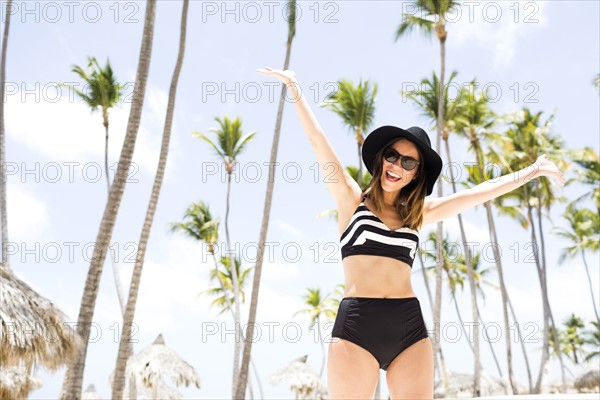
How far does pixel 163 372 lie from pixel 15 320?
16.5 m

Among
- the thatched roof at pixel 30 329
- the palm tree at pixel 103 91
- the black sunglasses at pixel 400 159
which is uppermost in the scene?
the palm tree at pixel 103 91

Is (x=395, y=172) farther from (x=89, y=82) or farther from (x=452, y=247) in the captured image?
(x=452, y=247)

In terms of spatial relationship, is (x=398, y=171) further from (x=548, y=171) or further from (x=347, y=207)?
(x=548, y=171)

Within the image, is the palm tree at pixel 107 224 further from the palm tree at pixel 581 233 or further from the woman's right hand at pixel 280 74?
the palm tree at pixel 581 233

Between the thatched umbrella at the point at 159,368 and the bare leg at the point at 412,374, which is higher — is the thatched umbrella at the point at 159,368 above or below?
below

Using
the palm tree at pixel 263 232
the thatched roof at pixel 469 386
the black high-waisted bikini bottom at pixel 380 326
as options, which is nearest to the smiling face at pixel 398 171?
the black high-waisted bikini bottom at pixel 380 326

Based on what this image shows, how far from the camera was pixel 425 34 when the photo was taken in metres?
26.9

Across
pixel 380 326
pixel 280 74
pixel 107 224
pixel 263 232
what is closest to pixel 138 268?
pixel 107 224

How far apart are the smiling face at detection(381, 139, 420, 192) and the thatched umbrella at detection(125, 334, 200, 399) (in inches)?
946

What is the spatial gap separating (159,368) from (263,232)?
8.80 m

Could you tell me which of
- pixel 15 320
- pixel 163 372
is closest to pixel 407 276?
pixel 15 320

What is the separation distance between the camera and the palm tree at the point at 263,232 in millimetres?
19266

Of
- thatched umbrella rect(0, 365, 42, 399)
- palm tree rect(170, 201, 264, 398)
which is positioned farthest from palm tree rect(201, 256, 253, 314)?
thatched umbrella rect(0, 365, 42, 399)

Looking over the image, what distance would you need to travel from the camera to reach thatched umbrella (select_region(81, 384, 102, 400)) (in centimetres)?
3123
